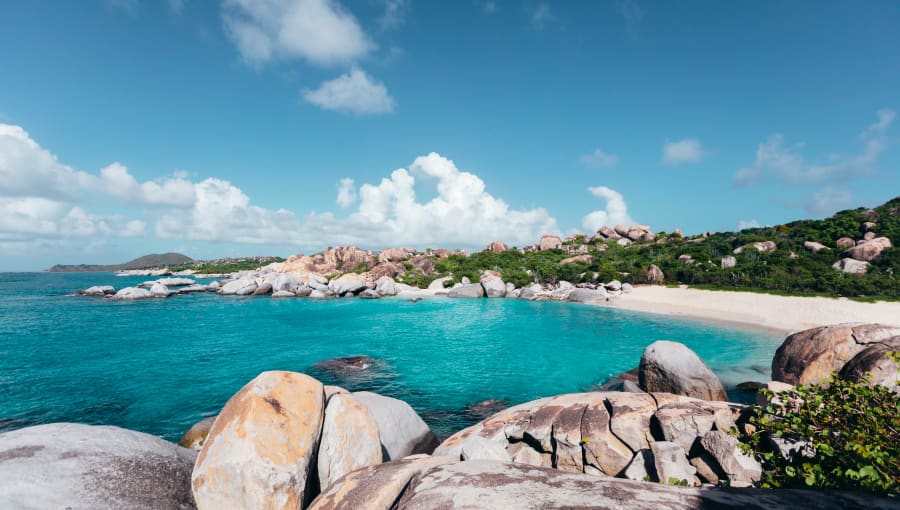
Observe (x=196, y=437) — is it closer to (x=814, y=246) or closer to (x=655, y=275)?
(x=655, y=275)

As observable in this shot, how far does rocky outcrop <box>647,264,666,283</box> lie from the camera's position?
49.5 m

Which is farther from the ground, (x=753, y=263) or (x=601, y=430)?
(x=753, y=263)

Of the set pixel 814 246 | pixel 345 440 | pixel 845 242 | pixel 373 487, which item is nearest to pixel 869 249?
pixel 845 242

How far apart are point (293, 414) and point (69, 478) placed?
2.67 meters

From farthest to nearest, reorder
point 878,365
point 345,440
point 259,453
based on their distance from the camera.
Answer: point 878,365 → point 345,440 → point 259,453

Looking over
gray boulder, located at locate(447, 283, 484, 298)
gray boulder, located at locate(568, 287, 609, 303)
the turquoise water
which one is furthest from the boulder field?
gray boulder, located at locate(447, 283, 484, 298)

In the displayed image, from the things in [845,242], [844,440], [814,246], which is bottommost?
[844,440]

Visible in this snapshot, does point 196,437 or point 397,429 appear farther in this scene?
point 196,437

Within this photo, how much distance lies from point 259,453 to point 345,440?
147cm

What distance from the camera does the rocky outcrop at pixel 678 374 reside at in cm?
1070

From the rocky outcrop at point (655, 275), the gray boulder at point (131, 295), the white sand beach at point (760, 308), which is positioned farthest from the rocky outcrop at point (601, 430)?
the gray boulder at point (131, 295)

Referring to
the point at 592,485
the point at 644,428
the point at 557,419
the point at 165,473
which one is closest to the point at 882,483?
the point at 592,485

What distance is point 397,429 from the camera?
28.4ft

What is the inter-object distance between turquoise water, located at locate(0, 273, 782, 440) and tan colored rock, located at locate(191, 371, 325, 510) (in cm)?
699
